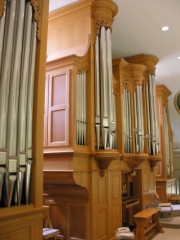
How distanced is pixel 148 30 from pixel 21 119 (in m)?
4.34

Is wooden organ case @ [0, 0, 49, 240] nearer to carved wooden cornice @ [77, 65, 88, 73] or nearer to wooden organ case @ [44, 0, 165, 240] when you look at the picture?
wooden organ case @ [44, 0, 165, 240]

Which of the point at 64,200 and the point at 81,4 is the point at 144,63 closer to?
the point at 81,4

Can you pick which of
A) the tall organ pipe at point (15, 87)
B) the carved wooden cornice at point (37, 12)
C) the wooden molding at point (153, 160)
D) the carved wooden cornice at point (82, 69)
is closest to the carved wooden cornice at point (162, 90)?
the wooden molding at point (153, 160)

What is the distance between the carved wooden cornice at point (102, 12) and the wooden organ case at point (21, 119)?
2.19m

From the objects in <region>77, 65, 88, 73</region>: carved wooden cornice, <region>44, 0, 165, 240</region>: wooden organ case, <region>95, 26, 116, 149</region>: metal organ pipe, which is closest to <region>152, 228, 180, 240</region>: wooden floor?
<region>44, 0, 165, 240</region>: wooden organ case

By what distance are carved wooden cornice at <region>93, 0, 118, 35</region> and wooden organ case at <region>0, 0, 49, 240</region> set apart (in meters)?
2.19

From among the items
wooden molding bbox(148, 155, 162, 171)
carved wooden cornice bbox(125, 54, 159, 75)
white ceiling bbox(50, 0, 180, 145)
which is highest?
white ceiling bbox(50, 0, 180, 145)

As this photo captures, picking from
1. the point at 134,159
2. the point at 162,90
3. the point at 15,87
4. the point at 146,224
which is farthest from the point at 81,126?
the point at 162,90

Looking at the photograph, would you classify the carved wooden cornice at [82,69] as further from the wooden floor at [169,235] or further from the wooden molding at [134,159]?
the wooden floor at [169,235]

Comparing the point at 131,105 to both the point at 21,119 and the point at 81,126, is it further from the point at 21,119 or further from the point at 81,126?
the point at 21,119

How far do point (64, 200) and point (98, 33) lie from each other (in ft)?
10.2

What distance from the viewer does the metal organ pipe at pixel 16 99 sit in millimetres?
2533

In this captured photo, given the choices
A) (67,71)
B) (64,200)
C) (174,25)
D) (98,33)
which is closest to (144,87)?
(174,25)

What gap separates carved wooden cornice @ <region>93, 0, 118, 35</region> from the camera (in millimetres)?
5141
